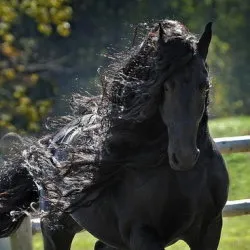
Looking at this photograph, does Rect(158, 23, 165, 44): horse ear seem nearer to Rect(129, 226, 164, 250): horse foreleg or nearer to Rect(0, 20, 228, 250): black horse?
Rect(0, 20, 228, 250): black horse

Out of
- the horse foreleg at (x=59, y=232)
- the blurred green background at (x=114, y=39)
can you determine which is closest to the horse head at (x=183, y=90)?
the horse foreleg at (x=59, y=232)

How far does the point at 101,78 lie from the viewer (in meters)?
4.53

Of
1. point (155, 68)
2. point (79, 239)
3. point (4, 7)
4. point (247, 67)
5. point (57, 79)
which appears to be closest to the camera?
point (155, 68)

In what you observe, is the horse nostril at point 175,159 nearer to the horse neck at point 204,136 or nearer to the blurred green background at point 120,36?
the horse neck at point 204,136

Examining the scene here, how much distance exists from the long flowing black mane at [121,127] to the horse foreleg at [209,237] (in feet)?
1.42

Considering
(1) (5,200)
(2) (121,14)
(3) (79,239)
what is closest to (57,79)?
(2) (121,14)

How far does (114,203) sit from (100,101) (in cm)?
54

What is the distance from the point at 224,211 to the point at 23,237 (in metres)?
1.41

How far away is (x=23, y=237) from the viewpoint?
6.27 metres

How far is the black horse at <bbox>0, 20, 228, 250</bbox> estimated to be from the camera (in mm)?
3979

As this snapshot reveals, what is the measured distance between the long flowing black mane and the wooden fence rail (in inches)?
47.0

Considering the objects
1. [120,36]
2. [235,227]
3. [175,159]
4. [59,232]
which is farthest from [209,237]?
[120,36]

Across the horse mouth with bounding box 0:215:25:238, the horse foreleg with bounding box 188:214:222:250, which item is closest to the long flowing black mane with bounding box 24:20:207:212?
the horse foreleg with bounding box 188:214:222:250

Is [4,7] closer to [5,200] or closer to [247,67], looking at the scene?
[5,200]
